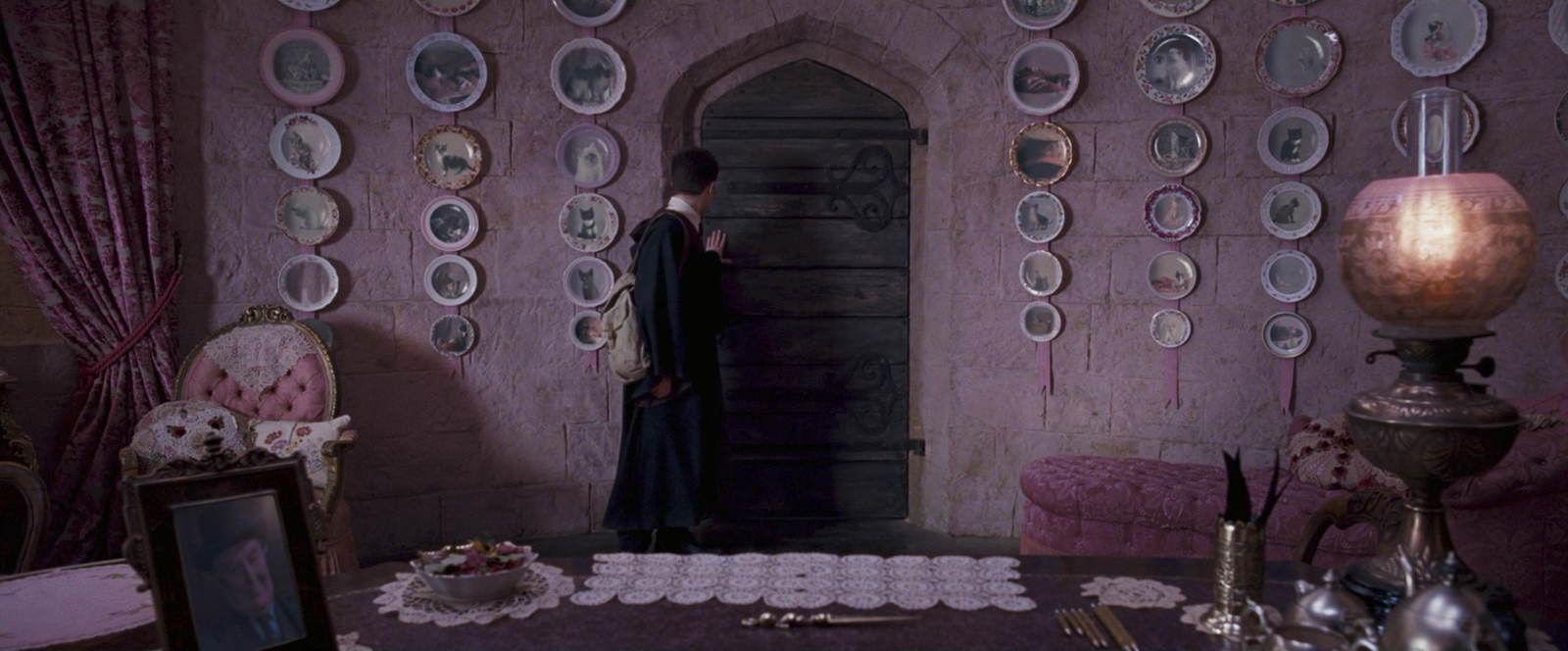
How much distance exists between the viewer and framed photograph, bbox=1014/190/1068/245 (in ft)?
13.7

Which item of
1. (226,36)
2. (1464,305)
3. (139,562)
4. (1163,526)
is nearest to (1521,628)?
(1464,305)

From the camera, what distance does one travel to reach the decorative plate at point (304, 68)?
12.8 ft

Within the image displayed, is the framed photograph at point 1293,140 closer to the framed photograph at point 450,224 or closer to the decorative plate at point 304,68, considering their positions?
the framed photograph at point 450,224

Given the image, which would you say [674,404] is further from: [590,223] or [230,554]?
[230,554]

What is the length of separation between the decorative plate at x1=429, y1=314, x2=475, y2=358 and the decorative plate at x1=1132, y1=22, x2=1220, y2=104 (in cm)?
326

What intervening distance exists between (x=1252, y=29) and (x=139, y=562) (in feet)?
14.2

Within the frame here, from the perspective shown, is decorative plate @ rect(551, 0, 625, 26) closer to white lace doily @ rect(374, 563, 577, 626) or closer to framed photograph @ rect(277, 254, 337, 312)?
framed photograph @ rect(277, 254, 337, 312)

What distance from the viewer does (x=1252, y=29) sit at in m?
3.95

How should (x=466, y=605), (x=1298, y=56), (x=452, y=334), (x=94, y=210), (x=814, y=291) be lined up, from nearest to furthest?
(x=466, y=605) → (x=94, y=210) → (x=1298, y=56) → (x=452, y=334) → (x=814, y=291)

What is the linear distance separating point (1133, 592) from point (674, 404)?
2402 mm

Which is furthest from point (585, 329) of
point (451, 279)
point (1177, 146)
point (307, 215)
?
point (1177, 146)

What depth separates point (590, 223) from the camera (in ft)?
13.8

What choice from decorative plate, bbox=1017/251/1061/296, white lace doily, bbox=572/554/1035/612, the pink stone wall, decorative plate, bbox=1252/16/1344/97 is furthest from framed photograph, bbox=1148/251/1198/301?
white lace doily, bbox=572/554/1035/612

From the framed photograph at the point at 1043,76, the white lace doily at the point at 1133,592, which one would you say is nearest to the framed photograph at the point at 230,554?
the white lace doily at the point at 1133,592
